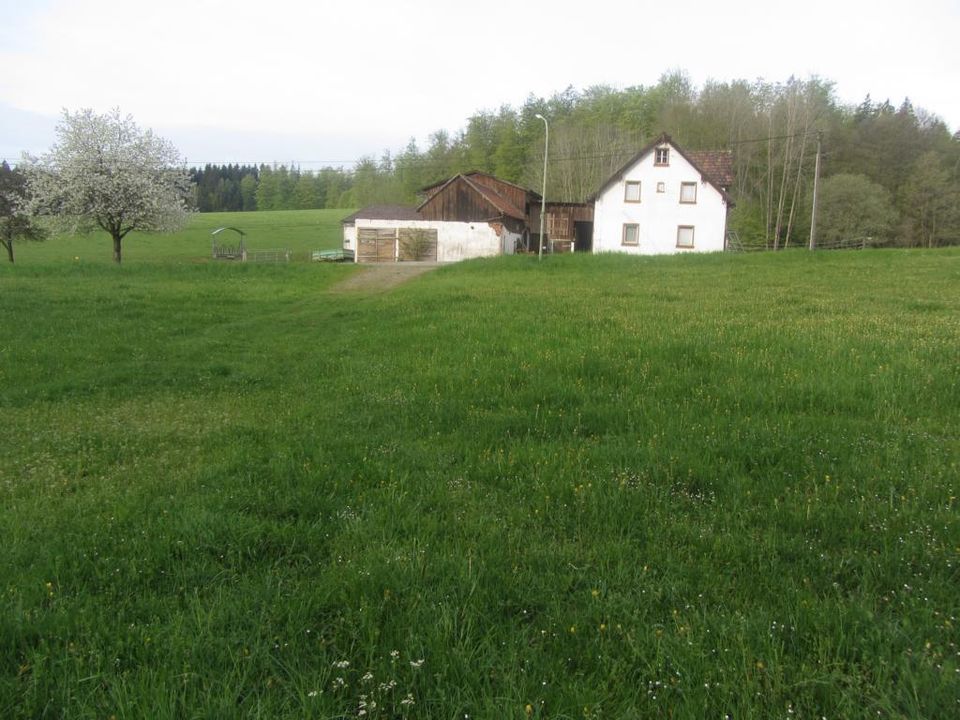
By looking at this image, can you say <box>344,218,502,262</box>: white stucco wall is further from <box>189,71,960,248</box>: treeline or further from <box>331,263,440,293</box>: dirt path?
<box>189,71,960,248</box>: treeline

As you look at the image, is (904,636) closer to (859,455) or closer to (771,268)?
(859,455)

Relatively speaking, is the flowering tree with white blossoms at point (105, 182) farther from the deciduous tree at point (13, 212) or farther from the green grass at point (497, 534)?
the green grass at point (497, 534)

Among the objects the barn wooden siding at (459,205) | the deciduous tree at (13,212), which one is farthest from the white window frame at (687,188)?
the deciduous tree at (13,212)

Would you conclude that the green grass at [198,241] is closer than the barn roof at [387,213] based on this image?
No

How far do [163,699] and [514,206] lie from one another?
52.8 metres

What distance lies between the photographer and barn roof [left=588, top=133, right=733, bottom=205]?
4294cm

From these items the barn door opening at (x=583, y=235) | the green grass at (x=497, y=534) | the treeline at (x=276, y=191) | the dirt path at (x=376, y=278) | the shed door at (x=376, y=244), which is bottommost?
the green grass at (x=497, y=534)

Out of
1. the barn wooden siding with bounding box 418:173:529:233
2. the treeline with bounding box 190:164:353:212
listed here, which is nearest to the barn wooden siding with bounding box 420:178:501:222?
the barn wooden siding with bounding box 418:173:529:233

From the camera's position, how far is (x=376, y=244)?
152ft

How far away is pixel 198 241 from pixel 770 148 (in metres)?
60.1

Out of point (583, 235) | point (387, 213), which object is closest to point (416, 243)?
point (387, 213)

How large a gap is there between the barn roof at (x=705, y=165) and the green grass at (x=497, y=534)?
36653 millimetres

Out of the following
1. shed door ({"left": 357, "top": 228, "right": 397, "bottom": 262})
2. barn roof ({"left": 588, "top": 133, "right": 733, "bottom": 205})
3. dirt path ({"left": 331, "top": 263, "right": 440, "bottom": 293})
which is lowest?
dirt path ({"left": 331, "top": 263, "right": 440, "bottom": 293})

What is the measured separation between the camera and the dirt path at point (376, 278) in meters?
25.8
